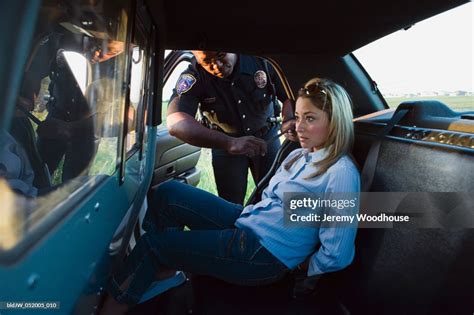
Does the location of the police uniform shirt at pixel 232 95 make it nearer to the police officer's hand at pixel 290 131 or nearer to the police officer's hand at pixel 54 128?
the police officer's hand at pixel 290 131

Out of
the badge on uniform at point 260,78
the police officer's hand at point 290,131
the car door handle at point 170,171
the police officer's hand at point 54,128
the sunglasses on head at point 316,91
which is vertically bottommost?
the car door handle at point 170,171

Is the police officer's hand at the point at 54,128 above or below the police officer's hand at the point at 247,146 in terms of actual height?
above

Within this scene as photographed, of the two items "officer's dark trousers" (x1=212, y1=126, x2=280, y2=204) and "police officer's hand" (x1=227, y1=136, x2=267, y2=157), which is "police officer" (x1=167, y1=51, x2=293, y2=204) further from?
"police officer's hand" (x1=227, y1=136, x2=267, y2=157)

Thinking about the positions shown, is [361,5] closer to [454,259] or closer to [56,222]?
[454,259]

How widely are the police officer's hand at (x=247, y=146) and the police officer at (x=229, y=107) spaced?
0.22 m

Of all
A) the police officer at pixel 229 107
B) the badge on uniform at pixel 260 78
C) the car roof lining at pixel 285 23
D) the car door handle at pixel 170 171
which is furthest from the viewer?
the car door handle at pixel 170 171

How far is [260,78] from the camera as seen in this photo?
257cm

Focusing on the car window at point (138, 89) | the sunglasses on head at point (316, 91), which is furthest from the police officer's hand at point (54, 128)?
the sunglasses on head at point (316, 91)

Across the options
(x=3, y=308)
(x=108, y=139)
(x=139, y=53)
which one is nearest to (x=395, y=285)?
(x=108, y=139)

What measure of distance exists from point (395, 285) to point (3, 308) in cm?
109

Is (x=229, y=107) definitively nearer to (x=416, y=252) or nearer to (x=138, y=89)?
(x=138, y=89)

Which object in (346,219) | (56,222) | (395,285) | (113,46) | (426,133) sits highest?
(113,46)

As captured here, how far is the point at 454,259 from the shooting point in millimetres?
1084

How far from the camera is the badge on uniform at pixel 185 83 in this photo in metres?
2.48
